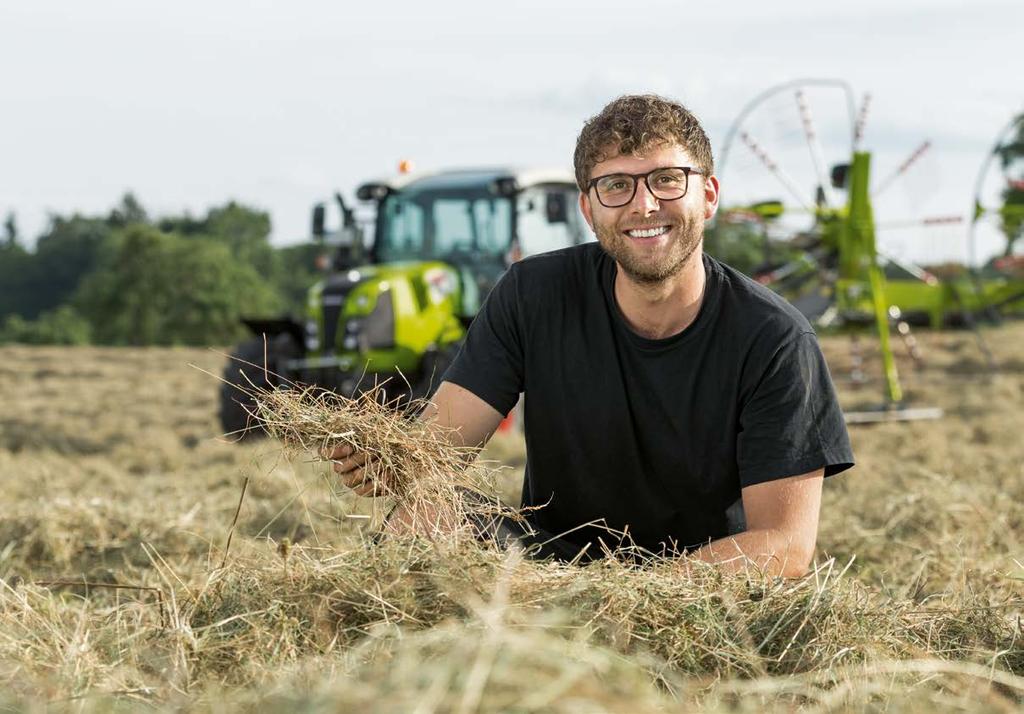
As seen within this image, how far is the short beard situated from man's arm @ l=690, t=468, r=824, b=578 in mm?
543

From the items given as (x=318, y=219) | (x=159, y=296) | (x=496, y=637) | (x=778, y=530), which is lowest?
(x=159, y=296)

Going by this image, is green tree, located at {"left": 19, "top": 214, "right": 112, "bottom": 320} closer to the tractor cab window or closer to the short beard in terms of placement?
the tractor cab window

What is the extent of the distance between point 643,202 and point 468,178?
6116mm

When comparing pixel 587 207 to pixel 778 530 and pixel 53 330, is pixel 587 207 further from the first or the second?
pixel 53 330

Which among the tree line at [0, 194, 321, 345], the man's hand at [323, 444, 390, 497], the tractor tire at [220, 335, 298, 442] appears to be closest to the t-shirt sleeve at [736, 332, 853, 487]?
the man's hand at [323, 444, 390, 497]

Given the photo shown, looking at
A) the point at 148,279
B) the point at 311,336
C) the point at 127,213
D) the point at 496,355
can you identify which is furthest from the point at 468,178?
the point at 127,213

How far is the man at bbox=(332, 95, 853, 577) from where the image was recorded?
289 cm

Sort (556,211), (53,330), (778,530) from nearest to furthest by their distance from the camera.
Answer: (778,530) → (556,211) → (53,330)

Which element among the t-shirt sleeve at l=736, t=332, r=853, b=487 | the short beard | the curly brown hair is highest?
the curly brown hair

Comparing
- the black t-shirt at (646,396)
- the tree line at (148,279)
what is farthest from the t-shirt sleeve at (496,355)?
the tree line at (148,279)

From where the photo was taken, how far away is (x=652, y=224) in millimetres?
2920

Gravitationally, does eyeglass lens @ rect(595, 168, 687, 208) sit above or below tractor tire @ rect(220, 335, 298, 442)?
above

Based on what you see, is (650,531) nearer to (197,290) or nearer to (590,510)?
(590,510)

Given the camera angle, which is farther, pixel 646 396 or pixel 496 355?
pixel 496 355
